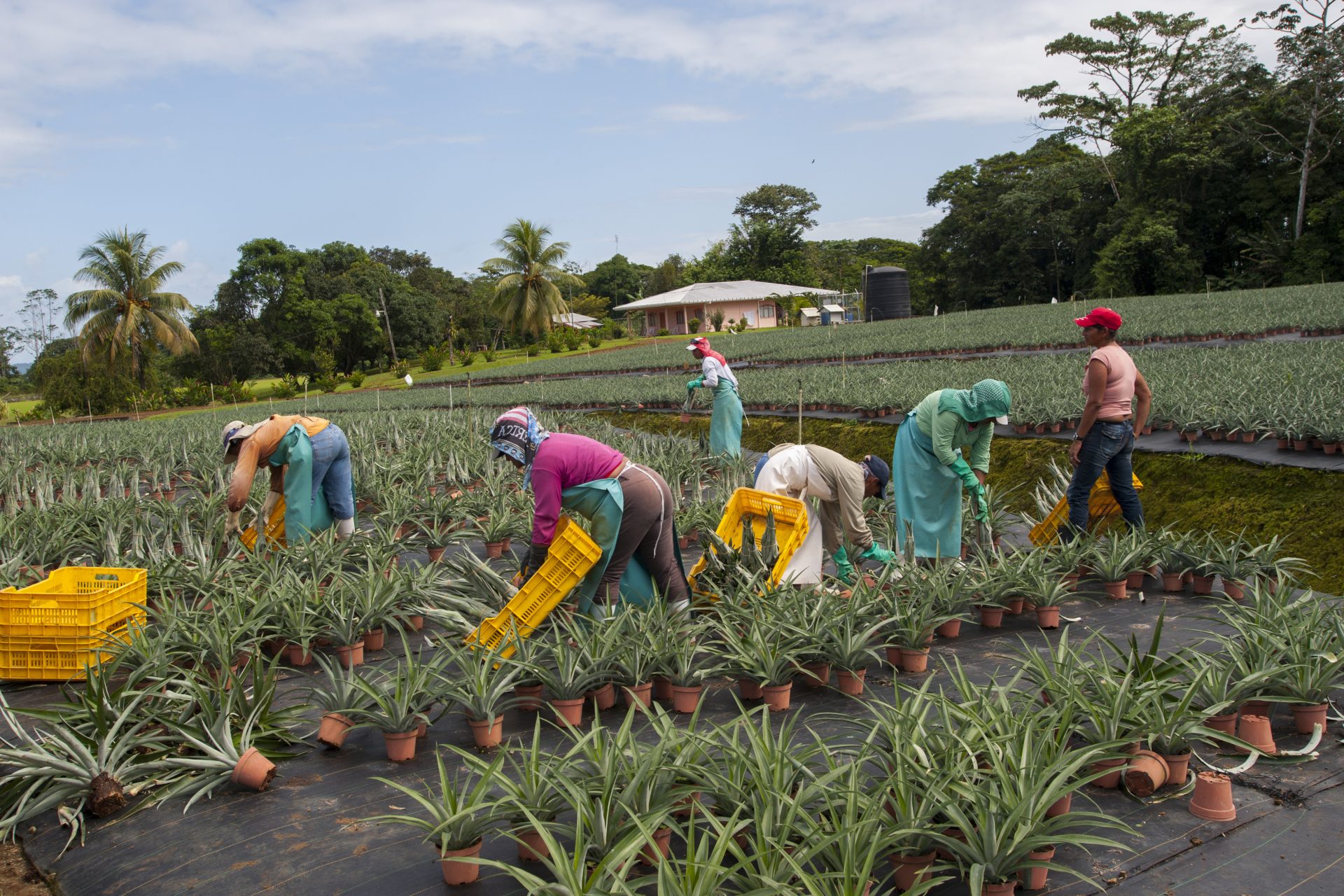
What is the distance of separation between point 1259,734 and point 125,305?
128 feet

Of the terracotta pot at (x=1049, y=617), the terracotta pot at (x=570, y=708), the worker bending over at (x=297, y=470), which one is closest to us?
the terracotta pot at (x=570, y=708)

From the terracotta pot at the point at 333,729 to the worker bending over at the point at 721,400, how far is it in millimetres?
6374

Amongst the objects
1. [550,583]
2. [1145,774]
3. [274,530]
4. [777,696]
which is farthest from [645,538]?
[274,530]

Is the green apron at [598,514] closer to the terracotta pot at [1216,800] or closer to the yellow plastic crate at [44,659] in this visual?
the yellow plastic crate at [44,659]

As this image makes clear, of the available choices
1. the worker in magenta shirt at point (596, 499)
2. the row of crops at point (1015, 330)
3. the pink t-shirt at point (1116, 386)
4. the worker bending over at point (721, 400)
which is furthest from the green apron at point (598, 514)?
the row of crops at point (1015, 330)

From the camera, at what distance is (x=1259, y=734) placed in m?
3.16

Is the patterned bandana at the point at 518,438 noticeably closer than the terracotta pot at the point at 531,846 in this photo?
No

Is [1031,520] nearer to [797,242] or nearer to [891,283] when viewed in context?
[891,283]

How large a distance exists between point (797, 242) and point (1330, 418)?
52123 mm

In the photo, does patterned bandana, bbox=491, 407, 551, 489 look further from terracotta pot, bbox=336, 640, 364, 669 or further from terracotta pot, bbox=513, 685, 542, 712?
terracotta pot, bbox=336, 640, 364, 669

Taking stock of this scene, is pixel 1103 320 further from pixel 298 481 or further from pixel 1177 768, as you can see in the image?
pixel 298 481

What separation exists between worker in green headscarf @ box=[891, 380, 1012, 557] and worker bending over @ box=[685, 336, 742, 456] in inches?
142

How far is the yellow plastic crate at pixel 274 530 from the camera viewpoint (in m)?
6.09

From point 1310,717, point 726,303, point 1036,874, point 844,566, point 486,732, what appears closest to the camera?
point 1036,874
